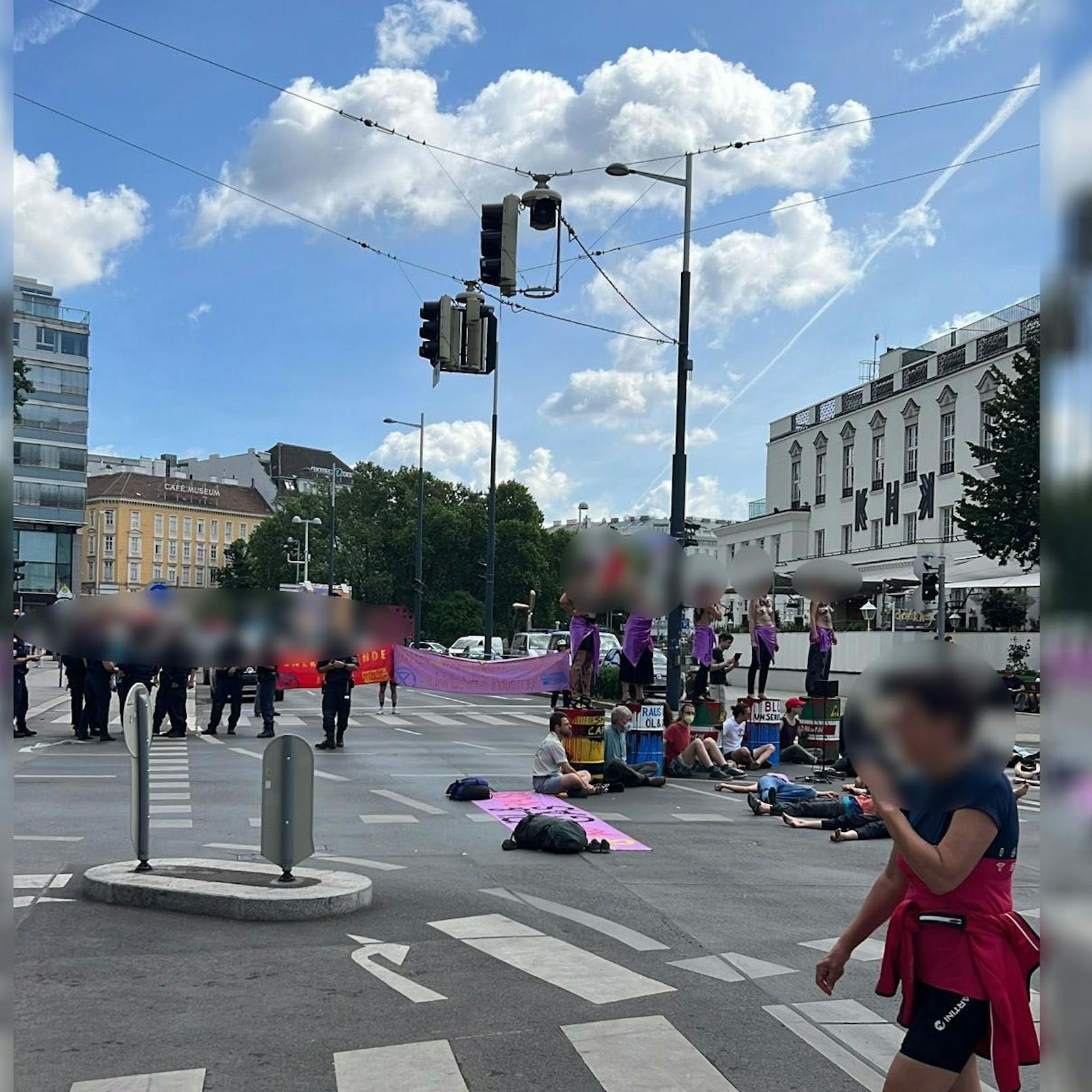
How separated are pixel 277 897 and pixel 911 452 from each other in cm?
5235

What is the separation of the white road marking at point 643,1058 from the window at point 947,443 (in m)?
50.4

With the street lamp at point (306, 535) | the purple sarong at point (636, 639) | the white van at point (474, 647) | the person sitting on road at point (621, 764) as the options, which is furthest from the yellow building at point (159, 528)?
the white van at point (474, 647)

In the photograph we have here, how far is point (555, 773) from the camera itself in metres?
16.9

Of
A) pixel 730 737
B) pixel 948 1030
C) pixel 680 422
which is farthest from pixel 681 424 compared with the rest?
pixel 948 1030

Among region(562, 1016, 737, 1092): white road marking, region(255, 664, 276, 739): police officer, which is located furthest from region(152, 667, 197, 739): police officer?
region(562, 1016, 737, 1092): white road marking

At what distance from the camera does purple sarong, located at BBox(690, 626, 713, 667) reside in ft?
75.1

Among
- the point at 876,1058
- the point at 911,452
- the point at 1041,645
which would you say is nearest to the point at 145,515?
the point at 876,1058

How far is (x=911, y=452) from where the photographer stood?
5756cm

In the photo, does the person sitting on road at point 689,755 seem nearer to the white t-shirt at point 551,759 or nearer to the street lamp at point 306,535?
the white t-shirt at point 551,759

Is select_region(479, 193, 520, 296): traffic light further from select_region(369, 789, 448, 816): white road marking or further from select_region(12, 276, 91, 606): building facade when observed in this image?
select_region(12, 276, 91, 606): building facade

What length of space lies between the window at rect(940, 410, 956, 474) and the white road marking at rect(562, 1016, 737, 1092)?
165 ft

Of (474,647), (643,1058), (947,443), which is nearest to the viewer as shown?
(643,1058)

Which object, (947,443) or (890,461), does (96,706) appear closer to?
(947,443)

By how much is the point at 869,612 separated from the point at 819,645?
21.6 metres
